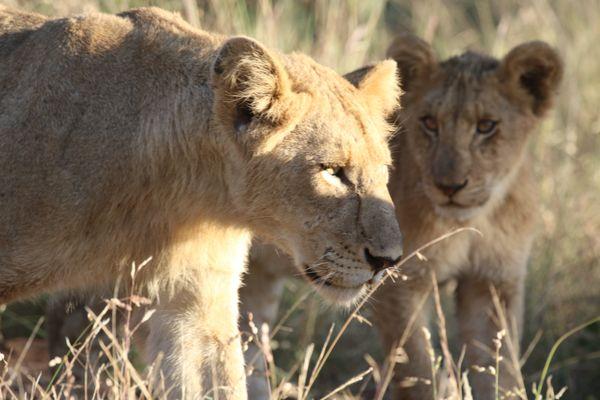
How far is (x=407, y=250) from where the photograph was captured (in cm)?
505

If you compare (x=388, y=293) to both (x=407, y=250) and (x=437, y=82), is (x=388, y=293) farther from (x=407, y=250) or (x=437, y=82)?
(x=437, y=82)

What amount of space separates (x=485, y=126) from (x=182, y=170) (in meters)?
1.79

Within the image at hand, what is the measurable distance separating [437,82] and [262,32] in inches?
90.4

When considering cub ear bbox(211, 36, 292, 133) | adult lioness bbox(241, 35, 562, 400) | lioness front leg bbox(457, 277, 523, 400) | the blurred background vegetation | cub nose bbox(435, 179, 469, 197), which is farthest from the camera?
the blurred background vegetation

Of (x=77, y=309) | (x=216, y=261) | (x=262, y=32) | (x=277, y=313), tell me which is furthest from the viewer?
(x=262, y=32)

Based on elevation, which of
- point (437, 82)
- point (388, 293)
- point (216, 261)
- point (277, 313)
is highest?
point (437, 82)

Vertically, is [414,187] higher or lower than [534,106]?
lower

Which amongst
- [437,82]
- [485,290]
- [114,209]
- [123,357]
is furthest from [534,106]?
[123,357]

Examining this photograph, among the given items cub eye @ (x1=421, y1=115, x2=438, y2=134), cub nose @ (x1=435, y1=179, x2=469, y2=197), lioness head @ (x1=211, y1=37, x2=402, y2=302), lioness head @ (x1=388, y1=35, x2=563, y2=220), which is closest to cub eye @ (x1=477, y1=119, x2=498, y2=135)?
lioness head @ (x1=388, y1=35, x2=563, y2=220)

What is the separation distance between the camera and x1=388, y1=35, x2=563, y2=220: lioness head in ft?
15.9

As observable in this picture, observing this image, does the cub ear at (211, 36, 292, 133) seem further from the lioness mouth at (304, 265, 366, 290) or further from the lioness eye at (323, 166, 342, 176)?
the lioness mouth at (304, 265, 366, 290)

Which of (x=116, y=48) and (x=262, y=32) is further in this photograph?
(x=262, y=32)

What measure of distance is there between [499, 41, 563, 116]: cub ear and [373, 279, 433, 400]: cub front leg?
3.22ft

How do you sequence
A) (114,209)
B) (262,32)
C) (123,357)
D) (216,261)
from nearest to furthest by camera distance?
(123,357), (114,209), (216,261), (262,32)
